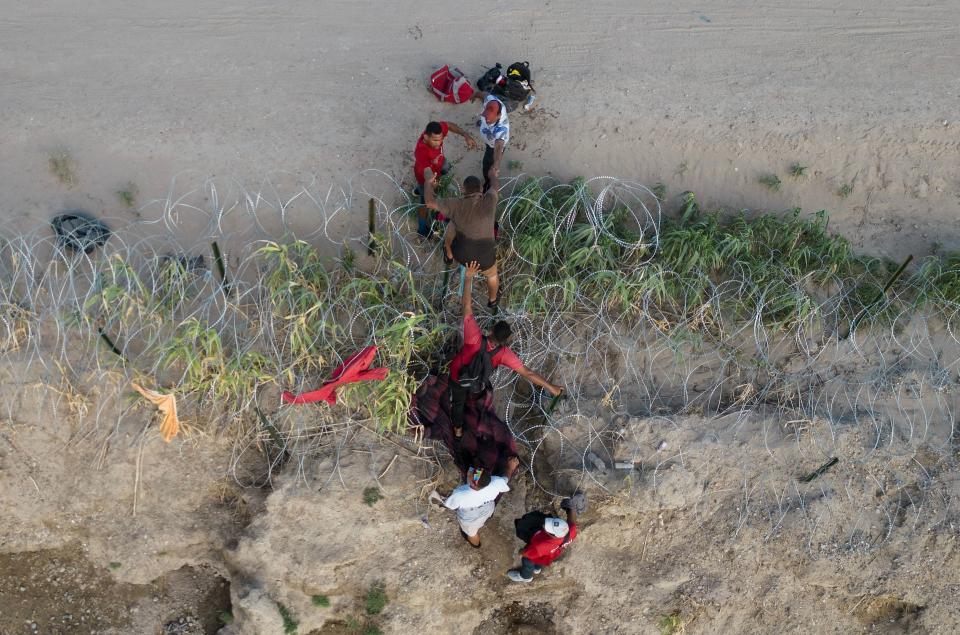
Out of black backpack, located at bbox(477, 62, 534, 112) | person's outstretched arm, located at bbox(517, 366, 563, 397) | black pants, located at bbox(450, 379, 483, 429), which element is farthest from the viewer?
black backpack, located at bbox(477, 62, 534, 112)

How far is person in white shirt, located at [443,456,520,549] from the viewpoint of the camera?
15.7ft

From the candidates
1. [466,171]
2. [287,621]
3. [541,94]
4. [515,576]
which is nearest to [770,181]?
[541,94]

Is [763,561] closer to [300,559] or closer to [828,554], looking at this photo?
[828,554]

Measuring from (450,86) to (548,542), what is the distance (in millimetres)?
4063

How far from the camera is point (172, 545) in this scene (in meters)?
5.43

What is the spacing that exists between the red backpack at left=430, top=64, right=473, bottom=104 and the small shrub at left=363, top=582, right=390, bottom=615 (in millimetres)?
4271

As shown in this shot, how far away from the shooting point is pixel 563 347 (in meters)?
5.59

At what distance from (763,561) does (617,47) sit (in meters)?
4.84

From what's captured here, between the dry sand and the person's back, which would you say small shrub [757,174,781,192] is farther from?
the person's back

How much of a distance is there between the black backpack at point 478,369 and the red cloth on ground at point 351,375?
597 millimetres

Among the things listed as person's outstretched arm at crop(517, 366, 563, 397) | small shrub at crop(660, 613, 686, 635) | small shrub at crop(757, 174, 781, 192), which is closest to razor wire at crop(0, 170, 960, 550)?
person's outstretched arm at crop(517, 366, 563, 397)

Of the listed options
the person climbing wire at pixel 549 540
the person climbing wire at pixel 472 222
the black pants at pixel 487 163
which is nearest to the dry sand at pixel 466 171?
the person climbing wire at pixel 549 540

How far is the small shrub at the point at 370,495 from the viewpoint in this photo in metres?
5.27

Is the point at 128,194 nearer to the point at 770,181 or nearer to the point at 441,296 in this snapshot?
the point at 441,296
